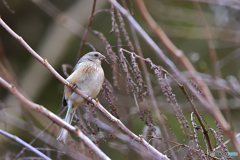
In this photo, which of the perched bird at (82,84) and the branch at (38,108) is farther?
the perched bird at (82,84)

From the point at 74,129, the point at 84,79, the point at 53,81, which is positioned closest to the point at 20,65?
the point at 53,81

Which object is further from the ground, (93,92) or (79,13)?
(79,13)

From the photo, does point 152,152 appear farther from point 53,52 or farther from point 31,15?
point 31,15

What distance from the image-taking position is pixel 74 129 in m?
1.29

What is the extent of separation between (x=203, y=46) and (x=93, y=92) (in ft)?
13.2

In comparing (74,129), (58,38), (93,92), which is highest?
(58,38)

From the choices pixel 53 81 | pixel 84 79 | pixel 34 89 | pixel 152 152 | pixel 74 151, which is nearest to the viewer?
pixel 152 152

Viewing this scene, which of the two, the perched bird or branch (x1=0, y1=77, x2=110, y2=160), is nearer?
branch (x1=0, y1=77, x2=110, y2=160)

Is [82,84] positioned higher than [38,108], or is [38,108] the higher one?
[82,84]

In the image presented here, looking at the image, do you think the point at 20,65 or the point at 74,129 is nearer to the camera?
the point at 74,129

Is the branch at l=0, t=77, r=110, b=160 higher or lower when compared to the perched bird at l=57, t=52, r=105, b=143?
lower

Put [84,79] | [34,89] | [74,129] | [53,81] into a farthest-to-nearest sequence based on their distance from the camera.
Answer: [53,81]
[34,89]
[84,79]
[74,129]

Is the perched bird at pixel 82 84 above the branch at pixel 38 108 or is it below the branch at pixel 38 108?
above

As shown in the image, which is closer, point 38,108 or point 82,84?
point 38,108
